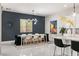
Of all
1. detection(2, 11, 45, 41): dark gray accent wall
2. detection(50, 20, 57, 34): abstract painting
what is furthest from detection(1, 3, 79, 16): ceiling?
detection(50, 20, 57, 34): abstract painting

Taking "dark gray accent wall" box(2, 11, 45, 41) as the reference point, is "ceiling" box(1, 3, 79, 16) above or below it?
above

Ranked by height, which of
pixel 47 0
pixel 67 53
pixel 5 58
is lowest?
pixel 67 53

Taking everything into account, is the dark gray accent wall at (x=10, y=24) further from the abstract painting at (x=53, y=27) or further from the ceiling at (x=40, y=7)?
the abstract painting at (x=53, y=27)

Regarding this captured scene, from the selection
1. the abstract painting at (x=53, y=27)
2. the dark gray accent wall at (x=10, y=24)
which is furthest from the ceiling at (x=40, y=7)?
the abstract painting at (x=53, y=27)

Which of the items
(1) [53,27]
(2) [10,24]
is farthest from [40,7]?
(1) [53,27]

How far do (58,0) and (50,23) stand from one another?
10.3m

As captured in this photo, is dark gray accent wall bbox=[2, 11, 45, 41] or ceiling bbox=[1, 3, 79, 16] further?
dark gray accent wall bbox=[2, 11, 45, 41]

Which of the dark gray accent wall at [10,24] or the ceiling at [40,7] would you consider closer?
the ceiling at [40,7]

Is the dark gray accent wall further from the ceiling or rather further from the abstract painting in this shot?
the abstract painting

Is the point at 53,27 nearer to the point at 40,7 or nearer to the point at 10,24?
the point at 40,7

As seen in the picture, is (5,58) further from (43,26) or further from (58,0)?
(43,26)

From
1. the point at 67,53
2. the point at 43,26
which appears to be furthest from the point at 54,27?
the point at 67,53

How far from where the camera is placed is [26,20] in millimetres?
11109

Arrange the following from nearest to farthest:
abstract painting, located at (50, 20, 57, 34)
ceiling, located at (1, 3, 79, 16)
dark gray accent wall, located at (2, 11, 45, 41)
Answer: ceiling, located at (1, 3, 79, 16)
dark gray accent wall, located at (2, 11, 45, 41)
abstract painting, located at (50, 20, 57, 34)
